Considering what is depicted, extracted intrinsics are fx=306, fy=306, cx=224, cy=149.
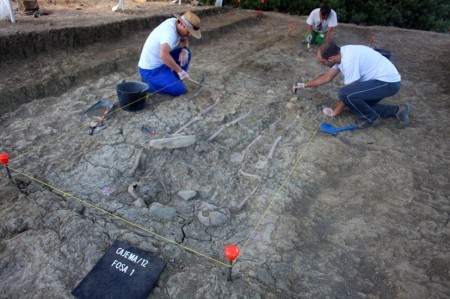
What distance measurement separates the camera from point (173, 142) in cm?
339

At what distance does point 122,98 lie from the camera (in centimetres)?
388

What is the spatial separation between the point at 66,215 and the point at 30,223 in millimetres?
260

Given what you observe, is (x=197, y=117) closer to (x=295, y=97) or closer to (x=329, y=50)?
(x=295, y=97)

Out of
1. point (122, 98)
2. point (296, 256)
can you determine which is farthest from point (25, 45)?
point (296, 256)

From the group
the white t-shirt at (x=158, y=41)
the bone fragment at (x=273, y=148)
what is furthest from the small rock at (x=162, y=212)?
the white t-shirt at (x=158, y=41)

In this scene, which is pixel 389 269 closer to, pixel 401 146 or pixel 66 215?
pixel 401 146

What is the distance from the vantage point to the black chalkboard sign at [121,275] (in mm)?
2006

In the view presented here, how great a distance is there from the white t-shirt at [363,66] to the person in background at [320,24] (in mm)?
2835

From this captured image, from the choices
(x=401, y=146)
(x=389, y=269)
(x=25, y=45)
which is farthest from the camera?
(x=25, y=45)

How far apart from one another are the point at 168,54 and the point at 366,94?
2659mm

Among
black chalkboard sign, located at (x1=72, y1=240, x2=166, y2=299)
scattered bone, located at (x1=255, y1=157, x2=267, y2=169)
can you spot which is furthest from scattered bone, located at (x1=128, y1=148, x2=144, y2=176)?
scattered bone, located at (x1=255, y1=157, x2=267, y2=169)

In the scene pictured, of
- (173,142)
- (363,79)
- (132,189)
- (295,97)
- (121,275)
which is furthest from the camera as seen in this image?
(295,97)

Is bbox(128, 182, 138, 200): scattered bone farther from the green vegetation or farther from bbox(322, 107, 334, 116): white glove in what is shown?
the green vegetation

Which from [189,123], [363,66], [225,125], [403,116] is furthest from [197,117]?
[403,116]
